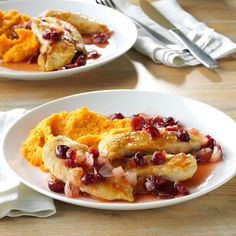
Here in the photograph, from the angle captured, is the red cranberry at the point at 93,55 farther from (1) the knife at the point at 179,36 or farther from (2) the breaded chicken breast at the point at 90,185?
(2) the breaded chicken breast at the point at 90,185

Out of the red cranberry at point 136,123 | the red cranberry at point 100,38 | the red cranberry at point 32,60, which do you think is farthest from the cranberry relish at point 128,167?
the red cranberry at point 100,38

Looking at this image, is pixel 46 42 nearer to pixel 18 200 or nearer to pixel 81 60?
pixel 81 60

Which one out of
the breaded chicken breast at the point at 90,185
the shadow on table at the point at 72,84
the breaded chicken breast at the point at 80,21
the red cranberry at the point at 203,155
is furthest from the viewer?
the breaded chicken breast at the point at 80,21

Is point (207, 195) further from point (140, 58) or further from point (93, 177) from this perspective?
point (140, 58)

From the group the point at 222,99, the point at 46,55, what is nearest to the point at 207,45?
the point at 222,99

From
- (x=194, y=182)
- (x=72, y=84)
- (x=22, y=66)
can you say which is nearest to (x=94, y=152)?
(x=194, y=182)

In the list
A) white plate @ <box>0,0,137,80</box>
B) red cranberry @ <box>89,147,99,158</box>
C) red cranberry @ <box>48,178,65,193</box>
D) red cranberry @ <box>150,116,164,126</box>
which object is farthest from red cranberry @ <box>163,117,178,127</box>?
white plate @ <box>0,0,137,80</box>

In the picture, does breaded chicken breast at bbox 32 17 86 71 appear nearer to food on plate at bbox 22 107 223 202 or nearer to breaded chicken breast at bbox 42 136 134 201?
food on plate at bbox 22 107 223 202

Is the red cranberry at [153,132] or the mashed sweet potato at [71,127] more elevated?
the red cranberry at [153,132]
